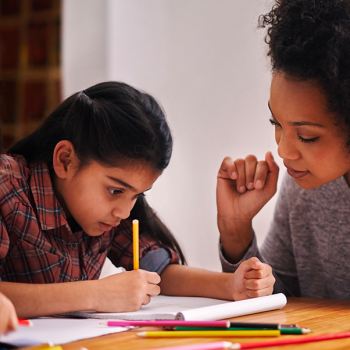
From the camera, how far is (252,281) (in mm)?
728

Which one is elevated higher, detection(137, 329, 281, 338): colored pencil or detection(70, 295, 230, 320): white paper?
detection(137, 329, 281, 338): colored pencil

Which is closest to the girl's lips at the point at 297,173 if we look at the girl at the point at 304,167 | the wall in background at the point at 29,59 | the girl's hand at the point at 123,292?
the girl at the point at 304,167

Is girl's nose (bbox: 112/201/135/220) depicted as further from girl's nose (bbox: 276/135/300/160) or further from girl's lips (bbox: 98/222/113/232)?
girl's nose (bbox: 276/135/300/160)

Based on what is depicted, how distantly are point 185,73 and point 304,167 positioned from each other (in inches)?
32.7

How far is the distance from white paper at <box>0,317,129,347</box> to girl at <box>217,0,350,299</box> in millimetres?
427

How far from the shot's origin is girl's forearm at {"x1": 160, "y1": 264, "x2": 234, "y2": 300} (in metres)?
0.79

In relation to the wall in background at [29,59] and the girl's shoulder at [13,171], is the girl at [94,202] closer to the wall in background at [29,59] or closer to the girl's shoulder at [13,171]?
the girl's shoulder at [13,171]

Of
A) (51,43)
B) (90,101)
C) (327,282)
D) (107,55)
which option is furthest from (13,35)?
Answer: (327,282)

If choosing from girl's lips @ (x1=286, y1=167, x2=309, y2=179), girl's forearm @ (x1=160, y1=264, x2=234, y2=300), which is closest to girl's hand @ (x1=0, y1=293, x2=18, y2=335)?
girl's forearm @ (x1=160, y1=264, x2=234, y2=300)

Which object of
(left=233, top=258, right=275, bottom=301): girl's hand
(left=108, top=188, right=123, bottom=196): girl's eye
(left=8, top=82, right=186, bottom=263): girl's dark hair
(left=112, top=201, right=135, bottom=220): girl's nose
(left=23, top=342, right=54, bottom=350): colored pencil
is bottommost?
(left=233, top=258, right=275, bottom=301): girl's hand

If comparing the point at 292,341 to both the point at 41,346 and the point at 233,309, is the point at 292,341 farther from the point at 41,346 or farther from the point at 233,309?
the point at 41,346

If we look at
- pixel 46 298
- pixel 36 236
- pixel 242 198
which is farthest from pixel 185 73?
pixel 46 298

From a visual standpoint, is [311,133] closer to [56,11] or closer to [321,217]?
[321,217]

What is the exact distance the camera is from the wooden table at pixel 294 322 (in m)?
0.43
